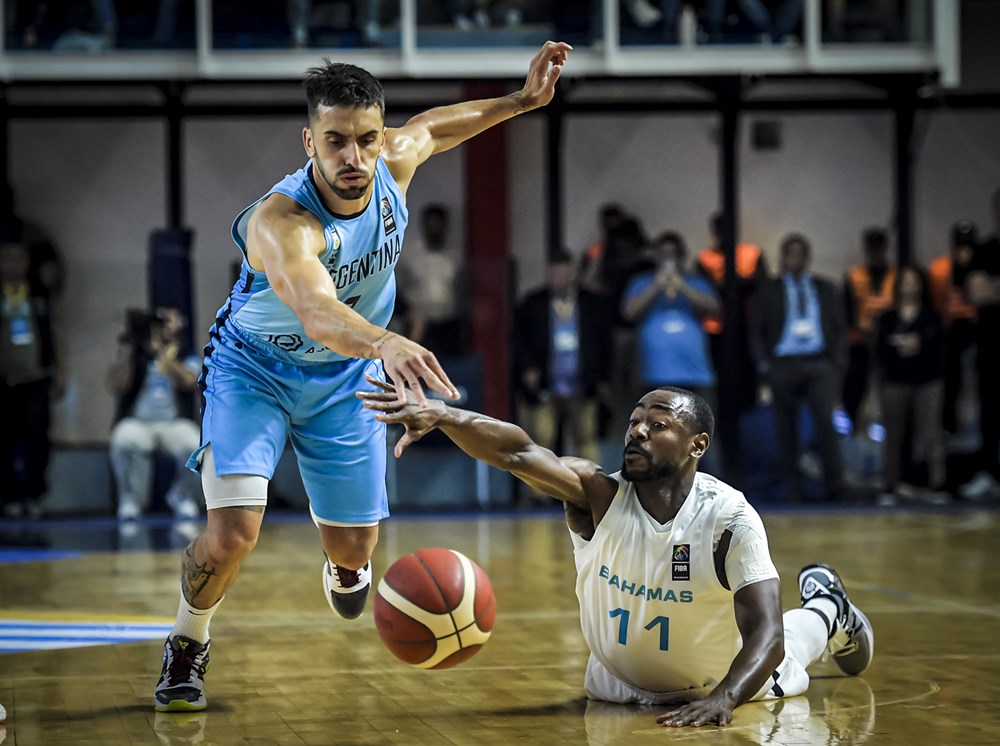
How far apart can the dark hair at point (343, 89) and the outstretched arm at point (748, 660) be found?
183 cm

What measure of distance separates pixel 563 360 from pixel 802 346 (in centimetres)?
198

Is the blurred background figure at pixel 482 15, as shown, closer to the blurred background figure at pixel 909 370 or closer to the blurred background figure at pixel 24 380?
the blurred background figure at pixel 909 370

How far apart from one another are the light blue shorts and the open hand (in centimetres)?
120

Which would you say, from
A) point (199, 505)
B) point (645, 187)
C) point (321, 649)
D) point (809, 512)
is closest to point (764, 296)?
point (809, 512)

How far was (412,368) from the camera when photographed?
12.0ft

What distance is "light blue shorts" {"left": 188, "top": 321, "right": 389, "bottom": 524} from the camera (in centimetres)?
486

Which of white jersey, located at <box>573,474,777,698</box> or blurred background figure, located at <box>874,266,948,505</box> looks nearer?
white jersey, located at <box>573,474,777,698</box>

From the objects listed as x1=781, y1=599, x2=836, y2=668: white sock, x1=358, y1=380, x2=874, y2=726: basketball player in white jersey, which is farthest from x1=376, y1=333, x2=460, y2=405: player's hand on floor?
x1=781, y1=599, x2=836, y2=668: white sock

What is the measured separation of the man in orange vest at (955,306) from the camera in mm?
12914

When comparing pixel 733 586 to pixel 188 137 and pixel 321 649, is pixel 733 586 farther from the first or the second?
pixel 188 137

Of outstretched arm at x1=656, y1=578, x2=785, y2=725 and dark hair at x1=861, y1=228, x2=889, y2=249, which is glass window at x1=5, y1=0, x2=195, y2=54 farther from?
outstretched arm at x1=656, y1=578, x2=785, y2=725

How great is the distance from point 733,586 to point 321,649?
2.13 meters

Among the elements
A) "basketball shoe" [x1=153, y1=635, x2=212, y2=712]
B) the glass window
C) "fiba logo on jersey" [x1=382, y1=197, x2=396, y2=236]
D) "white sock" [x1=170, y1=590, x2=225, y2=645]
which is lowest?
"basketball shoe" [x1=153, y1=635, x2=212, y2=712]

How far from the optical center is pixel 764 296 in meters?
12.5
